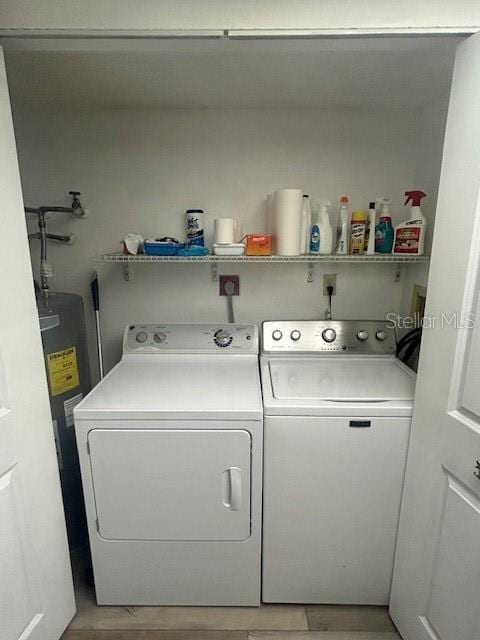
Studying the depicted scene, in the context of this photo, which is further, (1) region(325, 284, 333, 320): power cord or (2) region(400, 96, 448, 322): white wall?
(1) region(325, 284, 333, 320): power cord

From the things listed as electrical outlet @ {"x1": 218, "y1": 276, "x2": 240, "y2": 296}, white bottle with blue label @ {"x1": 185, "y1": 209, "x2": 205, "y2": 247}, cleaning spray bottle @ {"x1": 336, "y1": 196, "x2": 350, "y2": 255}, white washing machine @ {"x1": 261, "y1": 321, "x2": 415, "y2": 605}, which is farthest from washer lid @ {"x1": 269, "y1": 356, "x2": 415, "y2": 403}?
white bottle with blue label @ {"x1": 185, "y1": 209, "x2": 205, "y2": 247}

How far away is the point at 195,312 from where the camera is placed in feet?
7.17

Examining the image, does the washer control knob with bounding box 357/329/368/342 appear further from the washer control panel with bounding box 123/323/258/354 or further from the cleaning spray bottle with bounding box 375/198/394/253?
the washer control panel with bounding box 123/323/258/354

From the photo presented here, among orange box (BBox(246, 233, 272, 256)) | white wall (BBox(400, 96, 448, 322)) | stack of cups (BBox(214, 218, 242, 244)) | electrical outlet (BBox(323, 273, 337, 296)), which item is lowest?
electrical outlet (BBox(323, 273, 337, 296))

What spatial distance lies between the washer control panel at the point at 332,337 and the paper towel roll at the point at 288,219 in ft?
1.49

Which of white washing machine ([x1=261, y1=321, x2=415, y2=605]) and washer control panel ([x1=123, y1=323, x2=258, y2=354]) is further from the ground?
washer control panel ([x1=123, y1=323, x2=258, y2=354])

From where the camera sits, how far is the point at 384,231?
1825mm

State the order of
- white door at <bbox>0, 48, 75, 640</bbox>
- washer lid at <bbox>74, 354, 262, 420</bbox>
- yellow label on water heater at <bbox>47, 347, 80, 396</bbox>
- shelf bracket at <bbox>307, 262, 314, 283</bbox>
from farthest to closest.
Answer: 1. shelf bracket at <bbox>307, 262, 314, 283</bbox>
2. yellow label on water heater at <bbox>47, 347, 80, 396</bbox>
3. washer lid at <bbox>74, 354, 262, 420</bbox>
4. white door at <bbox>0, 48, 75, 640</bbox>

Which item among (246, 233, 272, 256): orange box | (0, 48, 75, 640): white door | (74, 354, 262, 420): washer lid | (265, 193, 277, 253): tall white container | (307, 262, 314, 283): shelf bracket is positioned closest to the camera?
(0, 48, 75, 640): white door

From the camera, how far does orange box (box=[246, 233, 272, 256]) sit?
1.73 m

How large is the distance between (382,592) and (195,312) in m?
1.72

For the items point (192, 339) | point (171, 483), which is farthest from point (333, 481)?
point (192, 339)

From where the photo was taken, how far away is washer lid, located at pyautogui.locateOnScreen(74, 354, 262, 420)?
1.36 metres

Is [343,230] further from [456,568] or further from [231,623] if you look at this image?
[231,623]
